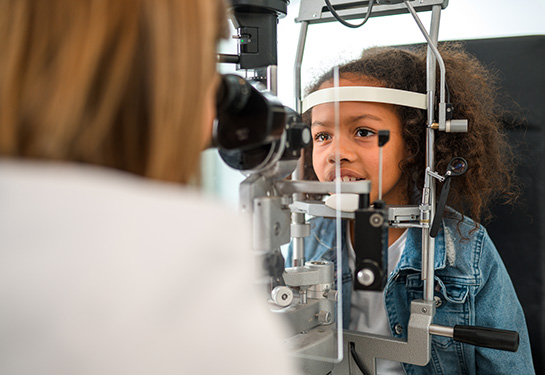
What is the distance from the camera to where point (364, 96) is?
1006mm

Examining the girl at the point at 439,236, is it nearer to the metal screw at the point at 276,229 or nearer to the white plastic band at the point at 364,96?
the white plastic band at the point at 364,96

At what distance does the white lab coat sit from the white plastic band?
26.7 inches

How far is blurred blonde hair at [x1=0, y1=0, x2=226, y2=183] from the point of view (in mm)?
341

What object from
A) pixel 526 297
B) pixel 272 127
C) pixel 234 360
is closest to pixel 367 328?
pixel 526 297

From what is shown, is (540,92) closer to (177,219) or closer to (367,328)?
(367,328)

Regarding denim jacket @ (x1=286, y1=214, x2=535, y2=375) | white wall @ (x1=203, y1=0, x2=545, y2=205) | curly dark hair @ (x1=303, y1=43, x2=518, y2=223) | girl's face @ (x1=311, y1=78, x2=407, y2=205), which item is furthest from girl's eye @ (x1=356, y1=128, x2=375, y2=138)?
white wall @ (x1=203, y1=0, x2=545, y2=205)

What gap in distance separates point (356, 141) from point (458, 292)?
412mm


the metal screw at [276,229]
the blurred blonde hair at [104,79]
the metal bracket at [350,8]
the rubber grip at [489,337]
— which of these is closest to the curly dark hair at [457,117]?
the metal bracket at [350,8]

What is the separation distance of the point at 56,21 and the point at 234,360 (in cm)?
26

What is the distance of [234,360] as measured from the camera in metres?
0.35

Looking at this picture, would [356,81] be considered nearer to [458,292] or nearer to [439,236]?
[439,236]

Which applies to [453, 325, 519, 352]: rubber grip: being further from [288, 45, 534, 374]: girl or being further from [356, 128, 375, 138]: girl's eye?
[356, 128, 375, 138]: girl's eye

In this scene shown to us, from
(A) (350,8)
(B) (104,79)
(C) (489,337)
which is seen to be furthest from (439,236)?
(B) (104,79)

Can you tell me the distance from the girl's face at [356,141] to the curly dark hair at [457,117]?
36mm
